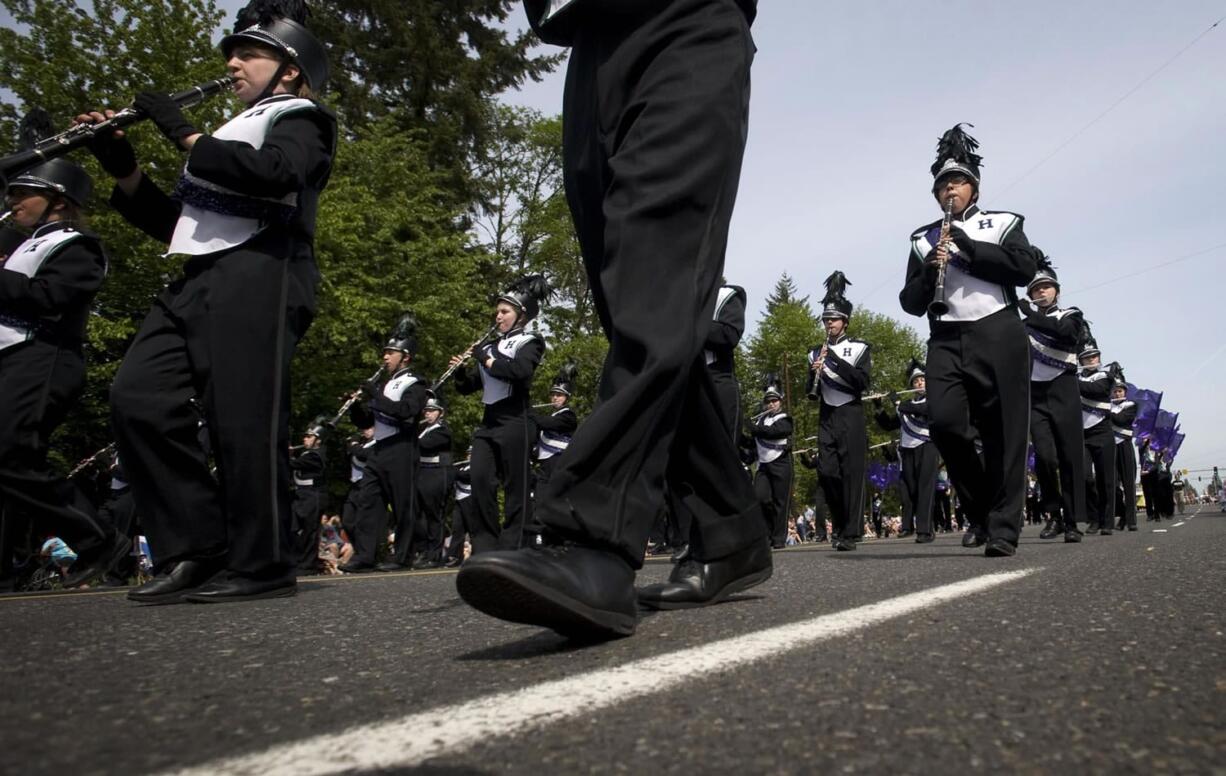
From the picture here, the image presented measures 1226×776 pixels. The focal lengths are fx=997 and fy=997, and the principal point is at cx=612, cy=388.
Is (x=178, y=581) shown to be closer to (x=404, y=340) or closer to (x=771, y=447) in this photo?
(x=404, y=340)

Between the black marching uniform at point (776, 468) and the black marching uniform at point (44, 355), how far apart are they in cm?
855

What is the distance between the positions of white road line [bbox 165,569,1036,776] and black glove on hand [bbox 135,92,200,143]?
9.56 feet

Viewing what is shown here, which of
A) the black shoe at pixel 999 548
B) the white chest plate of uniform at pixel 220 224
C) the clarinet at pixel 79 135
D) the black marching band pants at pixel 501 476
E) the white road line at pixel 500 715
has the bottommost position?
the white road line at pixel 500 715

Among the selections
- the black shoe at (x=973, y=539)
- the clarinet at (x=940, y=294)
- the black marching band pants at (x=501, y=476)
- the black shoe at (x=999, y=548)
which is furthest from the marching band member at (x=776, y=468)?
the black shoe at (x=999, y=548)

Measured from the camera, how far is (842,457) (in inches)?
384

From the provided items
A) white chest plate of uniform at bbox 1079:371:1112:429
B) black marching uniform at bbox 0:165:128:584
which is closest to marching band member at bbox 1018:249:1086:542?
white chest plate of uniform at bbox 1079:371:1112:429

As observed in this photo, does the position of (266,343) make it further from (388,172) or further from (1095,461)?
(388,172)

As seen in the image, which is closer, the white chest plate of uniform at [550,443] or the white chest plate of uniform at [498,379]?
the white chest plate of uniform at [498,379]

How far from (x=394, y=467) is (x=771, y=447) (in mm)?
5009

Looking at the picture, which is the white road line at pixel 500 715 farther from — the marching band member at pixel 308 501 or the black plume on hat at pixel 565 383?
the black plume on hat at pixel 565 383

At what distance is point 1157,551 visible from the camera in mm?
5211

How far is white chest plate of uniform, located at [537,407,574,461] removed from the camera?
539 inches

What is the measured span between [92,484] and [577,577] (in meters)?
15.1

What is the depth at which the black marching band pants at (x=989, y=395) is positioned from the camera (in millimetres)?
5633
